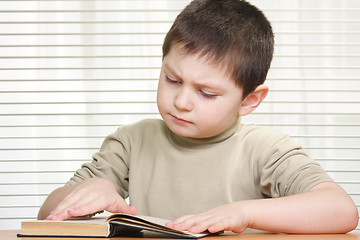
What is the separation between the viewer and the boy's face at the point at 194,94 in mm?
1240

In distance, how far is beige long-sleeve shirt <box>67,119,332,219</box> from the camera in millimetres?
1353

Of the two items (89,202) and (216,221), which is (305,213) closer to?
(216,221)

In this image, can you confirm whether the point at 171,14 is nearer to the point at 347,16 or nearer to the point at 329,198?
the point at 347,16

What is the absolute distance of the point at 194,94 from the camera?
1.25m

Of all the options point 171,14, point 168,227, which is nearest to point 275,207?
point 168,227

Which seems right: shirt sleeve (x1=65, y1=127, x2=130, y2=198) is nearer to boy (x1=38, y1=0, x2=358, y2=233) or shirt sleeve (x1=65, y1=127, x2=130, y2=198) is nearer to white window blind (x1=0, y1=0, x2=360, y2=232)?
boy (x1=38, y1=0, x2=358, y2=233)

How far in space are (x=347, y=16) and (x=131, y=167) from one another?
168 cm

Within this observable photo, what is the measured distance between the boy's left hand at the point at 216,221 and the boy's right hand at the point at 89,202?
8.5 inches

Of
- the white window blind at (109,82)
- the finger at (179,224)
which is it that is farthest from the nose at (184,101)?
the white window blind at (109,82)

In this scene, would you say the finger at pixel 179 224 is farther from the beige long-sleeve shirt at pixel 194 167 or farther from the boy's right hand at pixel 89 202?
the beige long-sleeve shirt at pixel 194 167

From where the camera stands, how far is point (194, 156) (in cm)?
142

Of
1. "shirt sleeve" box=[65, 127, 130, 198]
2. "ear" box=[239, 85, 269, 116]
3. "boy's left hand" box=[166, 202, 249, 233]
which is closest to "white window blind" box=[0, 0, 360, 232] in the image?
"shirt sleeve" box=[65, 127, 130, 198]

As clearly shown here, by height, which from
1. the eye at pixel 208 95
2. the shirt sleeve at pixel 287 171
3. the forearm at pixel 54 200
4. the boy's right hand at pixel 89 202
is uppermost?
the eye at pixel 208 95

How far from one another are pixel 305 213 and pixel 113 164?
57 centimetres
